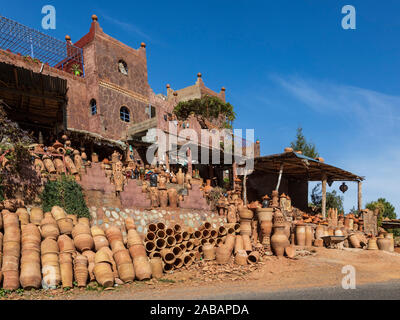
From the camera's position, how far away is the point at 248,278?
A: 748cm

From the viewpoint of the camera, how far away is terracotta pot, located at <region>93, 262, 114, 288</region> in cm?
→ 620

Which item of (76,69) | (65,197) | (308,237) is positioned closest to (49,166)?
(65,197)

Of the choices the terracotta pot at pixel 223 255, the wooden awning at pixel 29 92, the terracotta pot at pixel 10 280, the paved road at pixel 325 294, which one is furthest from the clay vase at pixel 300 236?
the wooden awning at pixel 29 92

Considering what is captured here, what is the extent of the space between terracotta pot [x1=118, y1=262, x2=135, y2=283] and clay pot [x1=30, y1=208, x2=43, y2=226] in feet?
6.99

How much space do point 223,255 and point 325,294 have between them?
3.14 m

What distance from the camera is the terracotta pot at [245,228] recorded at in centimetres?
1026

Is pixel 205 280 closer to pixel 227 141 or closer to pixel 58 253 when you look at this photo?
pixel 58 253

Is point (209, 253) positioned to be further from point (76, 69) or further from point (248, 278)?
point (76, 69)

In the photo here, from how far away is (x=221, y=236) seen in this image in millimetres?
9812

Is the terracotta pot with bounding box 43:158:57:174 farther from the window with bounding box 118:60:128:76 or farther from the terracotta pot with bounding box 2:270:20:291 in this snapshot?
the window with bounding box 118:60:128:76

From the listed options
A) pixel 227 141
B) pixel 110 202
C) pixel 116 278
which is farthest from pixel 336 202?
pixel 116 278

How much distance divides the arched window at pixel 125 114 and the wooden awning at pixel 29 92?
5.03 metres
